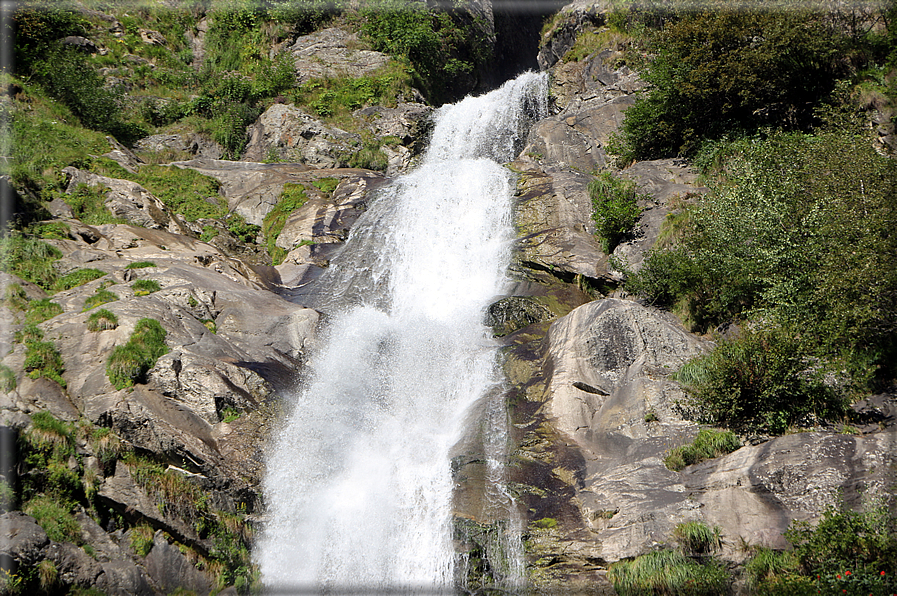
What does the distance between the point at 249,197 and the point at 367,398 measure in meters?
14.0

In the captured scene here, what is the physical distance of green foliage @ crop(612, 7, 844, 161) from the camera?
→ 18.6 m

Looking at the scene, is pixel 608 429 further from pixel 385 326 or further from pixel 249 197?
pixel 249 197

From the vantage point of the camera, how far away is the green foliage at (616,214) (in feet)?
61.7

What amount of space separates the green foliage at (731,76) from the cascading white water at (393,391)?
274 inches

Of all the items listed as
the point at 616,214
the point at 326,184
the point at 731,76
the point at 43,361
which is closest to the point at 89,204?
the point at 43,361

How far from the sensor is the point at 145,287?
15445mm

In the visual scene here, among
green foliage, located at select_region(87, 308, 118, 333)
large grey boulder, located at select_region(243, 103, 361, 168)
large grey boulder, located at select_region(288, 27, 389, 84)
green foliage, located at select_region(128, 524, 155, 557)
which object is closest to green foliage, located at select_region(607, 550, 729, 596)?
green foliage, located at select_region(128, 524, 155, 557)

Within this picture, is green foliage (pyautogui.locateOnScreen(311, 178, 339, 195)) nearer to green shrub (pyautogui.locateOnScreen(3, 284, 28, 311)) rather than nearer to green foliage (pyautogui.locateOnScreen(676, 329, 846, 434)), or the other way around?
green shrub (pyautogui.locateOnScreen(3, 284, 28, 311))

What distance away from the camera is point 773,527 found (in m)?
9.19

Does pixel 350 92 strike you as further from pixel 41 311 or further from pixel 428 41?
pixel 41 311

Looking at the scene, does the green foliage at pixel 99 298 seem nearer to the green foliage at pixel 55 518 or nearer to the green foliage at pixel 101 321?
the green foliage at pixel 101 321

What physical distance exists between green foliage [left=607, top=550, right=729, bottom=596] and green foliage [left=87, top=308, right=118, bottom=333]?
40.7 ft

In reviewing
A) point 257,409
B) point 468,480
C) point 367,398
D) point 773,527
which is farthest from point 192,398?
→ point 773,527

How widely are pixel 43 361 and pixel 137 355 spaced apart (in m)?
1.84
